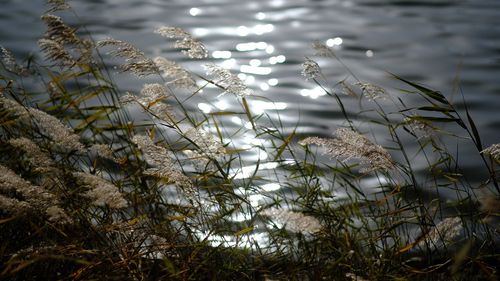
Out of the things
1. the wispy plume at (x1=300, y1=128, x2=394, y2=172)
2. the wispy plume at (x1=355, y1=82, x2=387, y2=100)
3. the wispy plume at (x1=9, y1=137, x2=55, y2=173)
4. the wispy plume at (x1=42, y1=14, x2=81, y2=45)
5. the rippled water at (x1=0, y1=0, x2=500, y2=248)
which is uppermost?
the wispy plume at (x1=42, y1=14, x2=81, y2=45)

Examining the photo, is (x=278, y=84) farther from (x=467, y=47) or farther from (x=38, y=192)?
(x=38, y=192)

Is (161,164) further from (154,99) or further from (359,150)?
(359,150)

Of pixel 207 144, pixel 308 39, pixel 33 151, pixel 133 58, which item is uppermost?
pixel 133 58

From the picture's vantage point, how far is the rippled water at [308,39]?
551cm

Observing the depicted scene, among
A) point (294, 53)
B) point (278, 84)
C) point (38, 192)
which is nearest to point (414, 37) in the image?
point (294, 53)

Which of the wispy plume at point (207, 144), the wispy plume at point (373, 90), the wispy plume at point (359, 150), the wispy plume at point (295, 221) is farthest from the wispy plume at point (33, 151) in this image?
the wispy plume at point (373, 90)

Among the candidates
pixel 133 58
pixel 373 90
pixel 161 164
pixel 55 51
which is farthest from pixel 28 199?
pixel 373 90

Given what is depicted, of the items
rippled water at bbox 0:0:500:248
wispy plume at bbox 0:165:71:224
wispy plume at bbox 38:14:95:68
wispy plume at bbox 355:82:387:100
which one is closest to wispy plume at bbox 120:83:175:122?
wispy plume at bbox 38:14:95:68

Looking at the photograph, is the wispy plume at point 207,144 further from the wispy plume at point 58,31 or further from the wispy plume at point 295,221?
→ the wispy plume at point 58,31

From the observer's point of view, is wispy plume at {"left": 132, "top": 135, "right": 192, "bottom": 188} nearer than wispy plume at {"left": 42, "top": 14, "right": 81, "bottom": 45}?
Yes

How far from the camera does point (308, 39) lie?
727 centimetres

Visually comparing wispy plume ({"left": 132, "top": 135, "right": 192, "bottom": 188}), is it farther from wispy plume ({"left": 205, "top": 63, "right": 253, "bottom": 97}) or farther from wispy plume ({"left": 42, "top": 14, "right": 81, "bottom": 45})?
wispy plume ({"left": 42, "top": 14, "right": 81, "bottom": 45})

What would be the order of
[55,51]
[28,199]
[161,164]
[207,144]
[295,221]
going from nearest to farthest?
[295,221], [28,199], [161,164], [207,144], [55,51]

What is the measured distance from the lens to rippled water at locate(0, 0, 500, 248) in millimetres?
5508
